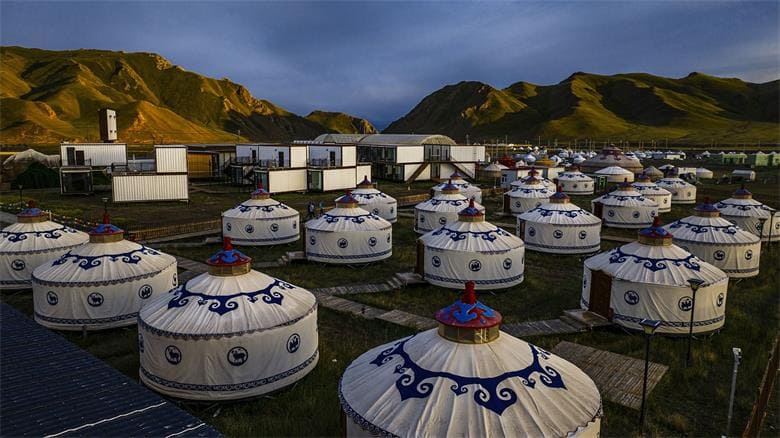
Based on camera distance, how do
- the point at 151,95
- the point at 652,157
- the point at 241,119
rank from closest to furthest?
the point at 652,157 < the point at 151,95 < the point at 241,119

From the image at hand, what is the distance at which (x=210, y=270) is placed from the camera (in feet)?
39.3

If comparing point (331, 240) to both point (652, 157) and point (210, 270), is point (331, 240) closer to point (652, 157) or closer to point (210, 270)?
point (210, 270)

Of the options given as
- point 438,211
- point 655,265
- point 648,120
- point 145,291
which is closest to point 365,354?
point 145,291

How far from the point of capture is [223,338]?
10680 mm

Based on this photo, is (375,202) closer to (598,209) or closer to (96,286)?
(598,209)

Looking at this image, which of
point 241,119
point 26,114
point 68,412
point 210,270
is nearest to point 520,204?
point 210,270

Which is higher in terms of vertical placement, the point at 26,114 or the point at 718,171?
the point at 26,114

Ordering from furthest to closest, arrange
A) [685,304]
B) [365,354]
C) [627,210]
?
1. [627,210]
2. [685,304]
3. [365,354]

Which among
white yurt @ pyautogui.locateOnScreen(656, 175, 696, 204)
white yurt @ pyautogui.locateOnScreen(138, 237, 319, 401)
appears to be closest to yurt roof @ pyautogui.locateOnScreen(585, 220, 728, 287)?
white yurt @ pyautogui.locateOnScreen(138, 237, 319, 401)

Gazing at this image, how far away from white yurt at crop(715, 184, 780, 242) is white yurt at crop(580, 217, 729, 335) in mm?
14871

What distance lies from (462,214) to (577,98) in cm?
19504

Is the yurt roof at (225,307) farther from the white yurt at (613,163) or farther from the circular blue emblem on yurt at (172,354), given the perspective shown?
the white yurt at (613,163)

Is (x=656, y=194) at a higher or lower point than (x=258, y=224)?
higher

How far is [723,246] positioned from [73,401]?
22.9 m
